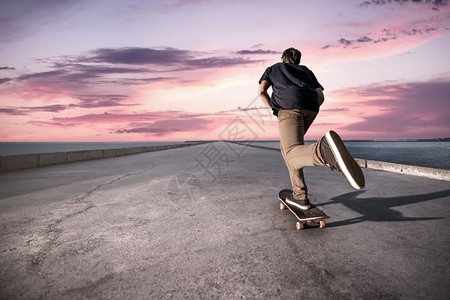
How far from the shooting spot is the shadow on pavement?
2607 mm

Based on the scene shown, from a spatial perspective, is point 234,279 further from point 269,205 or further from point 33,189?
point 33,189

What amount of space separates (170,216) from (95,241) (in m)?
0.89

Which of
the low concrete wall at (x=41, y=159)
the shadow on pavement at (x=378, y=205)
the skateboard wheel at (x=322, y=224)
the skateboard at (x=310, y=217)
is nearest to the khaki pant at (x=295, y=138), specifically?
the skateboard at (x=310, y=217)

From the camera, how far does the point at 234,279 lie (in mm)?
1499

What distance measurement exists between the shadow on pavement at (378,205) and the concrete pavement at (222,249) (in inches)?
0.5

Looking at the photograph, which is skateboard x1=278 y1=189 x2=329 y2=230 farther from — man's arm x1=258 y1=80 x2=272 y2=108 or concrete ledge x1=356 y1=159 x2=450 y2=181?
concrete ledge x1=356 y1=159 x2=450 y2=181

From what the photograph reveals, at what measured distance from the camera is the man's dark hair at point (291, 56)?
2.86 meters

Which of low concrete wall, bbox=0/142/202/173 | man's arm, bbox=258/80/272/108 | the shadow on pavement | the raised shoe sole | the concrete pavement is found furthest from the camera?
low concrete wall, bbox=0/142/202/173

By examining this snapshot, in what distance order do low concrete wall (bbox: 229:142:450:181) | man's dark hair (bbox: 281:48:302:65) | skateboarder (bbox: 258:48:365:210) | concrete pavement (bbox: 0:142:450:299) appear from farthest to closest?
low concrete wall (bbox: 229:142:450:181), man's dark hair (bbox: 281:48:302:65), skateboarder (bbox: 258:48:365:210), concrete pavement (bbox: 0:142:450:299)

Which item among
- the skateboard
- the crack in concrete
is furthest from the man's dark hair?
the crack in concrete

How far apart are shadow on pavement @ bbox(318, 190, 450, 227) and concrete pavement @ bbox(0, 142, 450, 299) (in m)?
0.01

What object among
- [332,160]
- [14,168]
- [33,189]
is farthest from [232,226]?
[14,168]

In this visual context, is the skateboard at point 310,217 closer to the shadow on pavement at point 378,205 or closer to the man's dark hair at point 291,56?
the shadow on pavement at point 378,205

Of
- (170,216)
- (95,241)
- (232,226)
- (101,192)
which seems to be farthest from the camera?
(101,192)
